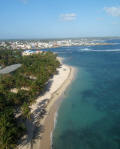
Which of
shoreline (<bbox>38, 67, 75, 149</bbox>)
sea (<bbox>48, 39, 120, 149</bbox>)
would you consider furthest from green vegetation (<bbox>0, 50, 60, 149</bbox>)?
sea (<bbox>48, 39, 120, 149</bbox>)

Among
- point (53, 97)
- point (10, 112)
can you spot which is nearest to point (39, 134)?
point (10, 112)

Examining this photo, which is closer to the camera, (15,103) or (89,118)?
(89,118)

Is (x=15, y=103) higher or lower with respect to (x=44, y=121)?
higher

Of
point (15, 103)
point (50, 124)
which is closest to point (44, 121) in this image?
point (50, 124)

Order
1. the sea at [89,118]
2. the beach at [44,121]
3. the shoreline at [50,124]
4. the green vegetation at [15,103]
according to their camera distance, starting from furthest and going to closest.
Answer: the sea at [89,118] → the shoreline at [50,124] → the beach at [44,121] → the green vegetation at [15,103]

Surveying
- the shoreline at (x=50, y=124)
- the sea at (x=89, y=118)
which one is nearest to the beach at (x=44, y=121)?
the shoreline at (x=50, y=124)

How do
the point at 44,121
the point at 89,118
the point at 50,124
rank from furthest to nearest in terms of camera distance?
the point at 89,118 → the point at 44,121 → the point at 50,124

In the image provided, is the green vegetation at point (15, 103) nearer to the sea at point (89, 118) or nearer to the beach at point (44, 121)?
the beach at point (44, 121)

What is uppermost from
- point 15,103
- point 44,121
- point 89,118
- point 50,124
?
point 15,103

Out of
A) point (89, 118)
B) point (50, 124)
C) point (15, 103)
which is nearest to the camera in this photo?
point (50, 124)

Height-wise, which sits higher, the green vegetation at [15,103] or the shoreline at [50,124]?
the green vegetation at [15,103]

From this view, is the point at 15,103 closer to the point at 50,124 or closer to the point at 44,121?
the point at 44,121
